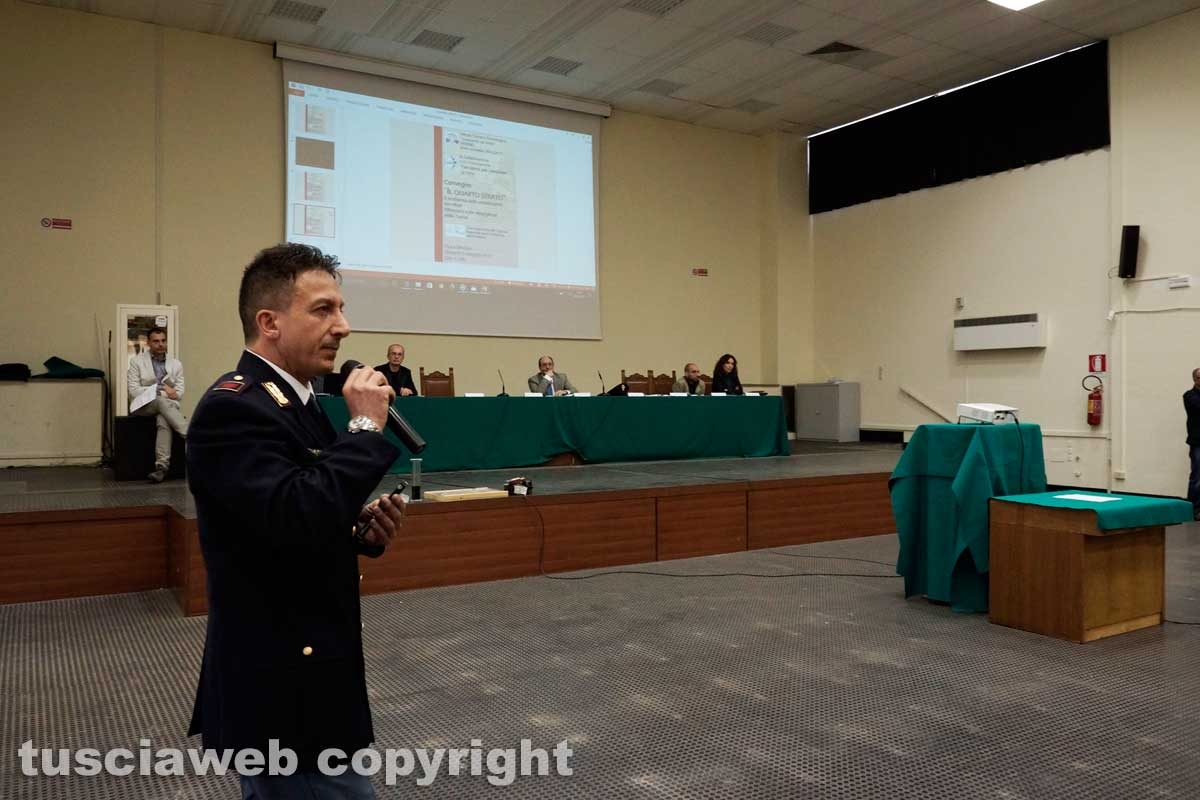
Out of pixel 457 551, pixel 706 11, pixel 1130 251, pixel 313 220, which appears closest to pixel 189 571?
pixel 457 551

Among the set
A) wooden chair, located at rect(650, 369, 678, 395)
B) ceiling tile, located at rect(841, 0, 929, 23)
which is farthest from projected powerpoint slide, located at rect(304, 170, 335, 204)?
ceiling tile, located at rect(841, 0, 929, 23)

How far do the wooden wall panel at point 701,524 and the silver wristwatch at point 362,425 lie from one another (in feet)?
10.9

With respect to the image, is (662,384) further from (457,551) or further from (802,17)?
(457,551)

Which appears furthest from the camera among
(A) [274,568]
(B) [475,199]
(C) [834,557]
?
(B) [475,199]

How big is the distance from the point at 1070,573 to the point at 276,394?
2.68m

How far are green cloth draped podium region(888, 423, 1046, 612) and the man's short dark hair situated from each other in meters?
2.74

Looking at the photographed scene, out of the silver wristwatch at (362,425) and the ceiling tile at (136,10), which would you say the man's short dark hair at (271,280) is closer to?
the silver wristwatch at (362,425)

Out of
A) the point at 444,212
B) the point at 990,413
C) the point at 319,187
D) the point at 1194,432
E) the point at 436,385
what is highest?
the point at 319,187

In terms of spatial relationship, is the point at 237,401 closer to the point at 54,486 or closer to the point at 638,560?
the point at 638,560

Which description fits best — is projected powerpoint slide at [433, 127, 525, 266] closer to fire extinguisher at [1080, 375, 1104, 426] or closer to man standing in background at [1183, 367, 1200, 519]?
fire extinguisher at [1080, 375, 1104, 426]

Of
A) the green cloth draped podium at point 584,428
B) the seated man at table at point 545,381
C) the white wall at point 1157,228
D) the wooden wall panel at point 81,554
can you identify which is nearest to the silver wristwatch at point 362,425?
the wooden wall panel at point 81,554

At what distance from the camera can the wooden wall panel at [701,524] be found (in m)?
4.27

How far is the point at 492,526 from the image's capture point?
3793 mm

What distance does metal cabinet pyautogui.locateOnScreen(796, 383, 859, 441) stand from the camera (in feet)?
31.0
